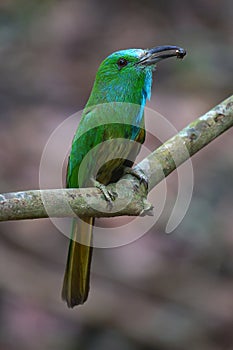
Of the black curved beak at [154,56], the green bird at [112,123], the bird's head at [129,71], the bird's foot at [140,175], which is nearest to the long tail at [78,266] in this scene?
the green bird at [112,123]

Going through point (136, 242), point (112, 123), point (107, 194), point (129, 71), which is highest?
point (136, 242)

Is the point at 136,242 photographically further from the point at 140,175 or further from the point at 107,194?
the point at 107,194

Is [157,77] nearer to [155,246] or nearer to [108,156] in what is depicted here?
[155,246]

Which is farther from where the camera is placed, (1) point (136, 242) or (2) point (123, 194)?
(1) point (136, 242)

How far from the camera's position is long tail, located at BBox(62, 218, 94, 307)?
9.11ft

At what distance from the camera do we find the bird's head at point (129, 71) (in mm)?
2576

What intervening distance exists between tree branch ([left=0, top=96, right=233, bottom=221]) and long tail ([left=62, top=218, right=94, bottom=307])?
263 millimetres

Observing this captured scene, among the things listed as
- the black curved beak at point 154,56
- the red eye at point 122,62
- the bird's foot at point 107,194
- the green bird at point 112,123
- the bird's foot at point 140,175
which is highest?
the red eye at point 122,62

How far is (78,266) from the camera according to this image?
2.81 m

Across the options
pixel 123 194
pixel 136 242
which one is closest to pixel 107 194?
pixel 123 194

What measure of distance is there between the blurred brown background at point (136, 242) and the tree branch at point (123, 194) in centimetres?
200

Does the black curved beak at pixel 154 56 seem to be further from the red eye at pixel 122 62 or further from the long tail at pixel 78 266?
the long tail at pixel 78 266

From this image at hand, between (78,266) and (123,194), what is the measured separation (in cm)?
40

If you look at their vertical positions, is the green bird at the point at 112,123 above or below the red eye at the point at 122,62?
below
